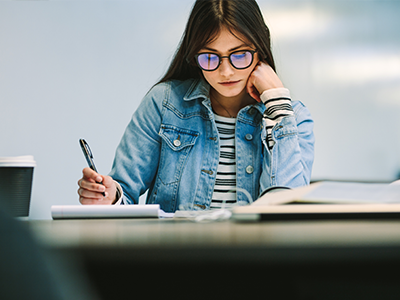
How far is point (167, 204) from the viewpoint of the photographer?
1182 mm

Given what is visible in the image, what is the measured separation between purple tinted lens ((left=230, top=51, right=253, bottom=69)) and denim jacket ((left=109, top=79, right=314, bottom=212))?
0.16m

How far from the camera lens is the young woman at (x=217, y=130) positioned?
45.0 inches

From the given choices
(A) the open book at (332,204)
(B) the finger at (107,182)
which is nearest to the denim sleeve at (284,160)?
(B) the finger at (107,182)

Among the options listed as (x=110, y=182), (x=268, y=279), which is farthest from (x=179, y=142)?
(x=268, y=279)

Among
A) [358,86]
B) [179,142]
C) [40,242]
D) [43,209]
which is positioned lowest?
[43,209]

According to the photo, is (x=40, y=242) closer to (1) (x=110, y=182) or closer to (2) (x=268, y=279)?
(2) (x=268, y=279)

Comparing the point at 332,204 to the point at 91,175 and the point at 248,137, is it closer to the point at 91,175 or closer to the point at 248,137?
the point at 91,175

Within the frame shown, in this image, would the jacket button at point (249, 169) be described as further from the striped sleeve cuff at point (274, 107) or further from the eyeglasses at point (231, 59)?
the eyeglasses at point (231, 59)

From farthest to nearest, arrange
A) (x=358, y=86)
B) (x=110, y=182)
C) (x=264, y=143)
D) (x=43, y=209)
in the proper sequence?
(x=358, y=86), (x=43, y=209), (x=264, y=143), (x=110, y=182)

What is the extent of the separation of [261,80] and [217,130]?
→ 0.24 meters

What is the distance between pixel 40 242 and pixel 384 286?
276 millimetres

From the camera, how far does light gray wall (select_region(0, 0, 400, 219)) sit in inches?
80.0

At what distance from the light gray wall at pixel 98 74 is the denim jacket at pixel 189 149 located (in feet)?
3.04

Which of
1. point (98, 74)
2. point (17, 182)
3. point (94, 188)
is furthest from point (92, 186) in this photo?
point (98, 74)
